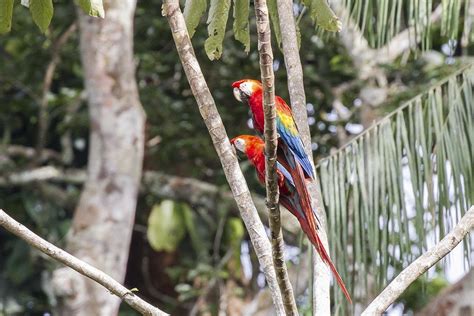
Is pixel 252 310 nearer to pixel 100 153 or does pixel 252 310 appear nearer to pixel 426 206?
pixel 100 153

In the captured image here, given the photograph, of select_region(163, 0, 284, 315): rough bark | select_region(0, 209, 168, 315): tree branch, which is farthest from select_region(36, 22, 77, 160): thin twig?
select_region(0, 209, 168, 315): tree branch

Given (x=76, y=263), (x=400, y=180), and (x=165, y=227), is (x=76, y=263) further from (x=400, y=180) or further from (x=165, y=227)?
(x=165, y=227)

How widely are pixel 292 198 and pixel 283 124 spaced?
224 millimetres

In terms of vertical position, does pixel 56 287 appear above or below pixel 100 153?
below

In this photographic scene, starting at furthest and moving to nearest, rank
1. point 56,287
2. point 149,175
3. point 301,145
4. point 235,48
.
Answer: point 149,175 → point 235,48 → point 56,287 → point 301,145

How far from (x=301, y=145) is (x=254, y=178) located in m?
3.71

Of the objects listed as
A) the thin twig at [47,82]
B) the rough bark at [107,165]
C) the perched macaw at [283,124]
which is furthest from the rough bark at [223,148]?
the thin twig at [47,82]

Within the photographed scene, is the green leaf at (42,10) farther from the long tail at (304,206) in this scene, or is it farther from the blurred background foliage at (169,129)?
the blurred background foliage at (169,129)

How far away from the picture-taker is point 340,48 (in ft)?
22.2

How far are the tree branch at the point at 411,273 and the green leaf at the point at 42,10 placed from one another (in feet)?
3.52

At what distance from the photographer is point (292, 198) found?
2.86m

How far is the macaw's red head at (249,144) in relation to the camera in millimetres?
2975

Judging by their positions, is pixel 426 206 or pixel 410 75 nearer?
pixel 426 206

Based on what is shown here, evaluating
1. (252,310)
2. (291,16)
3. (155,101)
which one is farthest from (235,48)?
(291,16)
